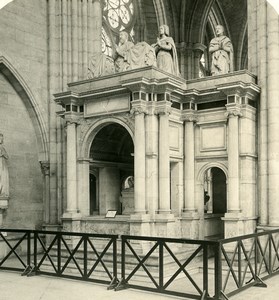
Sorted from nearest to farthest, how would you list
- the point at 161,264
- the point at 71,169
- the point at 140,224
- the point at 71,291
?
the point at 161,264 → the point at 71,291 → the point at 140,224 → the point at 71,169

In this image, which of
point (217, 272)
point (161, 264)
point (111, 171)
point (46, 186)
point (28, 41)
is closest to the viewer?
point (217, 272)

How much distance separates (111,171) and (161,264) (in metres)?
Result: 6.07

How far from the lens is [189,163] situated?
40.5 ft

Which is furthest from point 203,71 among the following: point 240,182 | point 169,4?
point 240,182

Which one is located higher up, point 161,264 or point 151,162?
point 151,162

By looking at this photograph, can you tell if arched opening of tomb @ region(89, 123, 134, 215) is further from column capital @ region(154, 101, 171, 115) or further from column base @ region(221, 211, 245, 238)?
column base @ region(221, 211, 245, 238)

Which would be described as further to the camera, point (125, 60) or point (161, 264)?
point (125, 60)

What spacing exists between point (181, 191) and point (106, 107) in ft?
9.59

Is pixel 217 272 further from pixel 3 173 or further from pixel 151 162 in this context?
pixel 3 173

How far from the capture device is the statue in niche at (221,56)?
499 inches

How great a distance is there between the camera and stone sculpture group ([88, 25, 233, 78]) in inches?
474

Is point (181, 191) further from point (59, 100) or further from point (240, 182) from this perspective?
point (59, 100)

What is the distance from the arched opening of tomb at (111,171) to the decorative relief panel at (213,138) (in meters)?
2.48

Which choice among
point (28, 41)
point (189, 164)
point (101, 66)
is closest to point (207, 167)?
point (189, 164)
